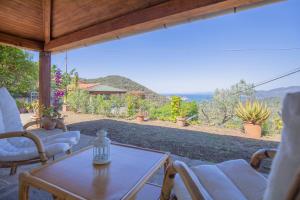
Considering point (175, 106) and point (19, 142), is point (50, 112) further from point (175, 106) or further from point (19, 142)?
point (175, 106)

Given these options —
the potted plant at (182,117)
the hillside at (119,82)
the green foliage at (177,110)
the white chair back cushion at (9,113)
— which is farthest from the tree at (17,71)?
the hillside at (119,82)

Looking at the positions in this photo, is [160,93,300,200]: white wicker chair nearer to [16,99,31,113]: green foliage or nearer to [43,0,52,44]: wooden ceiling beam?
[43,0,52,44]: wooden ceiling beam

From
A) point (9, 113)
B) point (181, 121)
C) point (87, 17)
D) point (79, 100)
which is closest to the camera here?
point (9, 113)

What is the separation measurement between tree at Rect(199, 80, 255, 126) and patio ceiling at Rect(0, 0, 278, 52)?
10.7 feet

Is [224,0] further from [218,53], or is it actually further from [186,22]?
[218,53]

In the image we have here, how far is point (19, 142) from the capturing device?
6.70ft

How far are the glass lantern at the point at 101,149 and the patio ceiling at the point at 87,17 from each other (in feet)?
5.89

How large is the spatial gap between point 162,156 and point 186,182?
73cm

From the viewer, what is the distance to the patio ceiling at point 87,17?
2277 mm

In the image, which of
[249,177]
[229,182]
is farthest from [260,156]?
[229,182]

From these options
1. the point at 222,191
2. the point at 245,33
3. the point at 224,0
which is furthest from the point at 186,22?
the point at 245,33

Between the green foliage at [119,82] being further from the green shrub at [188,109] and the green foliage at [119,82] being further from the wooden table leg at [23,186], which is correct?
the wooden table leg at [23,186]

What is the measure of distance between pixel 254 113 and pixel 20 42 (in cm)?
529

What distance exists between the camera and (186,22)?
2.51 meters
